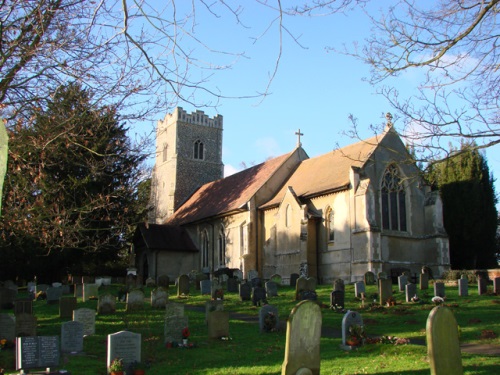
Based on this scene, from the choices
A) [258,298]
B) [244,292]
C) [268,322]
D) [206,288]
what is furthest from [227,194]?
[268,322]

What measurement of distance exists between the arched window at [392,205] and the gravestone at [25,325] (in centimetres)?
1984

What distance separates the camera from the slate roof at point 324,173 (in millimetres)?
28969

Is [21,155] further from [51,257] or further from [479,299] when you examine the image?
[51,257]

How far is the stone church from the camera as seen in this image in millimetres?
27734

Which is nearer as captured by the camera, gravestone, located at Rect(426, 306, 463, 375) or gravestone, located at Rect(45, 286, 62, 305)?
gravestone, located at Rect(426, 306, 463, 375)

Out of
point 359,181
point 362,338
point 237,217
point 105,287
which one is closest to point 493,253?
point 359,181

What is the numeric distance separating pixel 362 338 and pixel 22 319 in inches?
308

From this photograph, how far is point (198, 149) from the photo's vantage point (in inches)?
1943

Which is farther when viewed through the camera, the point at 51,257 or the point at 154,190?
the point at 154,190

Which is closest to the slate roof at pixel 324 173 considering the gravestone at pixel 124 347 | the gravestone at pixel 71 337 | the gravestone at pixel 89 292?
the gravestone at pixel 89 292

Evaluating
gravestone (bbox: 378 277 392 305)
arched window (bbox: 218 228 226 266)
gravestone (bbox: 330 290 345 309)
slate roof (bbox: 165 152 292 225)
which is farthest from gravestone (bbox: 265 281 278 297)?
arched window (bbox: 218 228 226 266)

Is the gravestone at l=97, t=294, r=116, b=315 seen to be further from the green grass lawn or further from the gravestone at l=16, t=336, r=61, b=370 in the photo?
the gravestone at l=16, t=336, r=61, b=370

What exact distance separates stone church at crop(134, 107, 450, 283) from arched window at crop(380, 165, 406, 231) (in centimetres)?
5

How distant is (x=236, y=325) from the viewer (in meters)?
15.2
